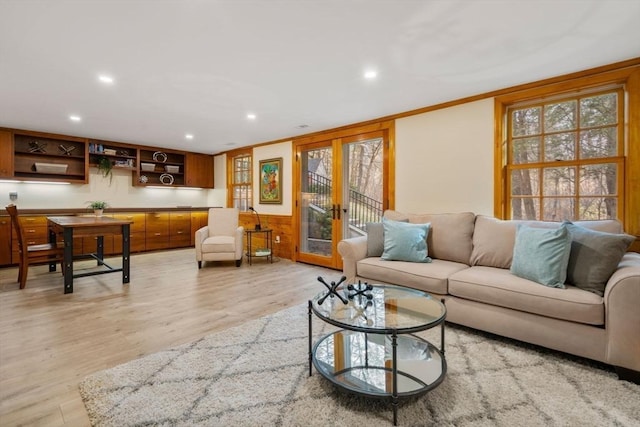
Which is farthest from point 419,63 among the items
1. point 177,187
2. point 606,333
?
point 177,187

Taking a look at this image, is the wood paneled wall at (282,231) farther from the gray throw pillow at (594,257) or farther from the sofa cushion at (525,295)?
the gray throw pillow at (594,257)

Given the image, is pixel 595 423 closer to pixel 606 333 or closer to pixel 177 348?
pixel 606 333

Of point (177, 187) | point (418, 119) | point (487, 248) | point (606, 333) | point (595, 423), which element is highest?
point (418, 119)

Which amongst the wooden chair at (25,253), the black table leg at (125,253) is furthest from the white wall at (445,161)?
the black table leg at (125,253)

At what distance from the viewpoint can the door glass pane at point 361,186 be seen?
4.39 m

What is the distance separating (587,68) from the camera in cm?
270

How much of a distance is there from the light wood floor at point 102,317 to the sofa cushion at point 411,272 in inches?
31.9

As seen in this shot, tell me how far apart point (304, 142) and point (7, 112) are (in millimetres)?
4022

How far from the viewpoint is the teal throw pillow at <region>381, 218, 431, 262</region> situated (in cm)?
295

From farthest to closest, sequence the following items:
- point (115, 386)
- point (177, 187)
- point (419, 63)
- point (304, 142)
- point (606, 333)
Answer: point (177, 187) < point (304, 142) < point (419, 63) < point (606, 333) < point (115, 386)

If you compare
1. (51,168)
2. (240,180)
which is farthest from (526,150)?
(51,168)

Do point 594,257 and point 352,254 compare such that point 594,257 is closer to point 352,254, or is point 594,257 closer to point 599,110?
point 599,110

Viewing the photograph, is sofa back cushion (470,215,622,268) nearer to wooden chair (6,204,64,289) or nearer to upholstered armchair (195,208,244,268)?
upholstered armchair (195,208,244,268)

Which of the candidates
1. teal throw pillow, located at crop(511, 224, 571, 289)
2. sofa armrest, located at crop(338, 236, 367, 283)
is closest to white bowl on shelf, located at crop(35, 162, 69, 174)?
sofa armrest, located at crop(338, 236, 367, 283)
